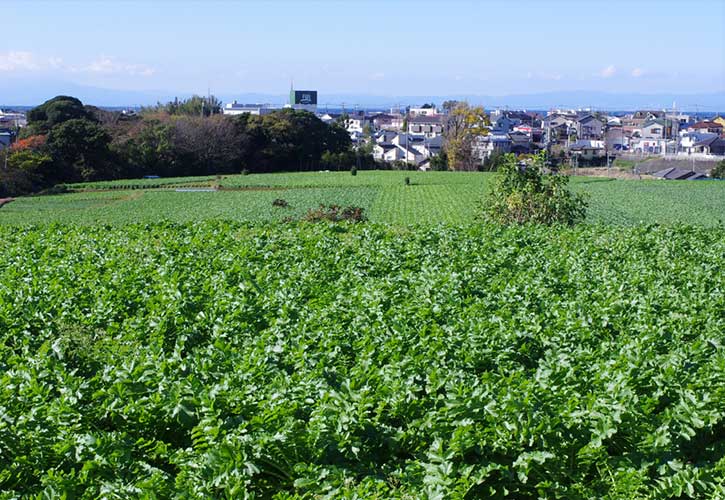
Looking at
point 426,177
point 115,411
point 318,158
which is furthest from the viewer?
point 318,158

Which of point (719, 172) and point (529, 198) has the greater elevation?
point (529, 198)

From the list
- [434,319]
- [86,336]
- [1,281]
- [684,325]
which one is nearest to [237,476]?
[434,319]

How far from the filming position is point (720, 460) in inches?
237

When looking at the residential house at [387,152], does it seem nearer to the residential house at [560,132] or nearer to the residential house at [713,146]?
the residential house at [560,132]

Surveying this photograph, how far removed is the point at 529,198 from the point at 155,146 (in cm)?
5525

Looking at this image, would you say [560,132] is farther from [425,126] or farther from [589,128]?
[425,126]

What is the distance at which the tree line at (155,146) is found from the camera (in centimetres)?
6519

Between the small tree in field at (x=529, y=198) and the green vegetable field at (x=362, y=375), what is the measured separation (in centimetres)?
1110

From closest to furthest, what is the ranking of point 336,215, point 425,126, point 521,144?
1. point 336,215
2. point 521,144
3. point 425,126

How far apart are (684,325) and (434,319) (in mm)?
3061

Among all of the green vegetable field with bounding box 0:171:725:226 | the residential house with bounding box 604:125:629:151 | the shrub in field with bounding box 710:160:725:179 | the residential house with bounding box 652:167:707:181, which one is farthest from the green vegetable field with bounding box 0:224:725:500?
the residential house with bounding box 604:125:629:151

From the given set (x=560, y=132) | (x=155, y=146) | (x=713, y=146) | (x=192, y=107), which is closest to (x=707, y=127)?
(x=560, y=132)

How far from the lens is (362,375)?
7152 mm

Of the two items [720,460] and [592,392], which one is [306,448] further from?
[720,460]
